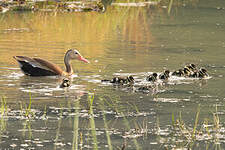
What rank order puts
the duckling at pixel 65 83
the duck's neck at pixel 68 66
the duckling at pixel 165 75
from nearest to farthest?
1. the duckling at pixel 65 83
2. the duckling at pixel 165 75
3. the duck's neck at pixel 68 66

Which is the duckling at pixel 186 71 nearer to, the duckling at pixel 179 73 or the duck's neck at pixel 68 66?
the duckling at pixel 179 73

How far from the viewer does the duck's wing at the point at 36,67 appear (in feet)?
37.6

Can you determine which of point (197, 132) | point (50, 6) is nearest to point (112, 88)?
point (197, 132)

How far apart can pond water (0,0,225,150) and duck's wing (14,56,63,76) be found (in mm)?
177

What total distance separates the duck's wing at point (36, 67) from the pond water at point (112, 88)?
0.58ft

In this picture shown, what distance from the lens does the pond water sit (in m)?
7.13

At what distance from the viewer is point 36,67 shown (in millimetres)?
11438

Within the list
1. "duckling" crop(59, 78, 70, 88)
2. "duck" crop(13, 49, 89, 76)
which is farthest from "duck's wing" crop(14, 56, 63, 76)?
"duckling" crop(59, 78, 70, 88)

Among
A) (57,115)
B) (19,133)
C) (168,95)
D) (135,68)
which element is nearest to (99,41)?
(135,68)

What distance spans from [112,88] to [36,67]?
1823 millimetres

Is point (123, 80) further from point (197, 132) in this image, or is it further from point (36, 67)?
point (197, 132)

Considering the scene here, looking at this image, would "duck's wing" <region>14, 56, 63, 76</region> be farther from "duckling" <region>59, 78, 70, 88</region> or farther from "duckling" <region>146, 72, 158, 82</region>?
"duckling" <region>146, 72, 158, 82</region>

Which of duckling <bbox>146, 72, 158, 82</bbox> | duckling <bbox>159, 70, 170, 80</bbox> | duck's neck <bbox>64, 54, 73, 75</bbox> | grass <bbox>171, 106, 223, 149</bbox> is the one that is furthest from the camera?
duck's neck <bbox>64, 54, 73, 75</bbox>

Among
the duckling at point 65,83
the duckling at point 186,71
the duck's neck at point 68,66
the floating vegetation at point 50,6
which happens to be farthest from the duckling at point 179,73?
the floating vegetation at point 50,6
